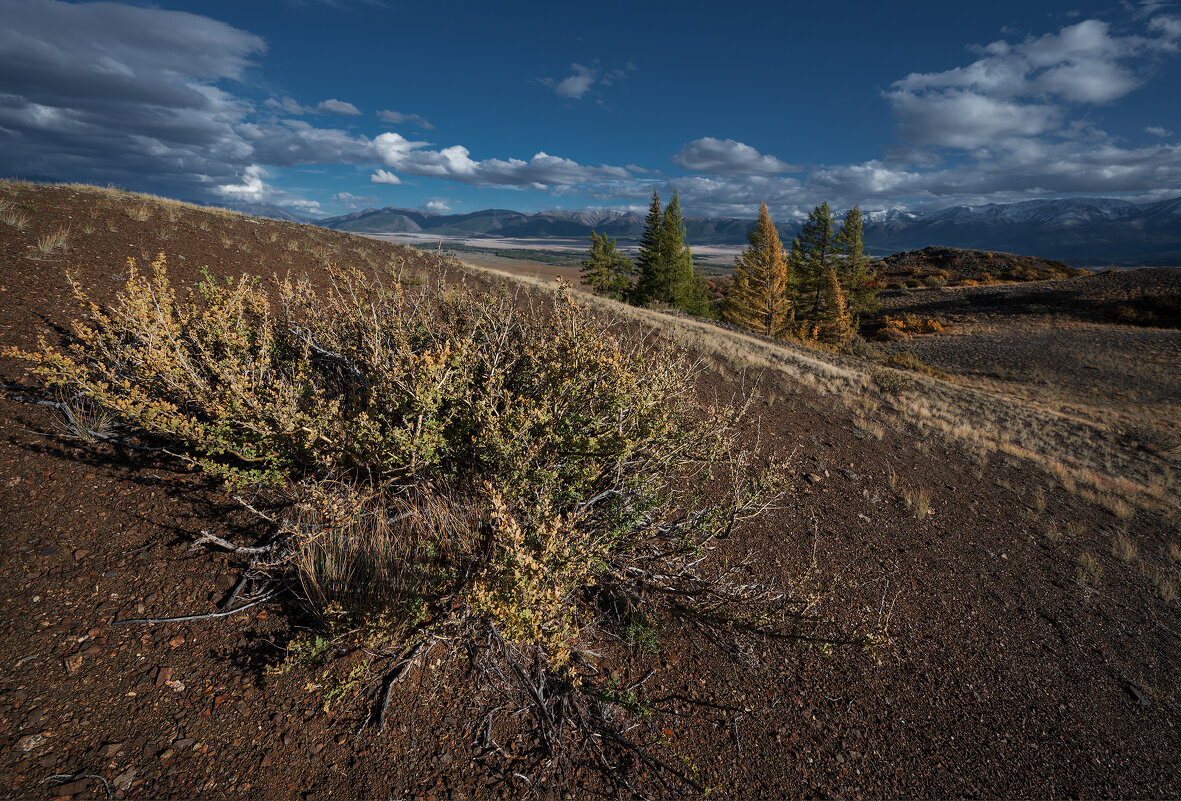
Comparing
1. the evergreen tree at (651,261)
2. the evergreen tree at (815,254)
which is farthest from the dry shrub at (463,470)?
the evergreen tree at (815,254)

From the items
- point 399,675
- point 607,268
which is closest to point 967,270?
point 607,268

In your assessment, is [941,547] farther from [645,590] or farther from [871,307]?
[871,307]

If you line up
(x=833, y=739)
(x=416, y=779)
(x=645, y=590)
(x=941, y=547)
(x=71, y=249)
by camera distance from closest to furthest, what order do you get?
(x=416, y=779)
(x=833, y=739)
(x=645, y=590)
(x=941, y=547)
(x=71, y=249)

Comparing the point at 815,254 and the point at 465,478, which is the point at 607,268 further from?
the point at 465,478

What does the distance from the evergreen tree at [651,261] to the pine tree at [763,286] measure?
5.56 meters

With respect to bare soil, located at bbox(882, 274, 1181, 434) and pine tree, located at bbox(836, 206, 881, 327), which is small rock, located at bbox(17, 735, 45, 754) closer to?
bare soil, located at bbox(882, 274, 1181, 434)

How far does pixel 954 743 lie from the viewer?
2922 mm

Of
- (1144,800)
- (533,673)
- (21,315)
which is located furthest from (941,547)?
(21,315)

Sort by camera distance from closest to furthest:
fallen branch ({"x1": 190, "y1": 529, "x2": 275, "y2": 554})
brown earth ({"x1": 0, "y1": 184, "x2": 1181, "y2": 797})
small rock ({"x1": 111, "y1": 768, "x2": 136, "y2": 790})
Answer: small rock ({"x1": 111, "y1": 768, "x2": 136, "y2": 790})
brown earth ({"x1": 0, "y1": 184, "x2": 1181, "y2": 797})
fallen branch ({"x1": 190, "y1": 529, "x2": 275, "y2": 554})

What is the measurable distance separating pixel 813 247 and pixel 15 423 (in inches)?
1559

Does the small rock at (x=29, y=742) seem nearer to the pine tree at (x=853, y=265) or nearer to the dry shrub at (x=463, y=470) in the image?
the dry shrub at (x=463, y=470)

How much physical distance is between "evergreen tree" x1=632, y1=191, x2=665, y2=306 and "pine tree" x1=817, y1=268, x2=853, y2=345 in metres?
11.9

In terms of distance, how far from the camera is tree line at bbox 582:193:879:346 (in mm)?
30859

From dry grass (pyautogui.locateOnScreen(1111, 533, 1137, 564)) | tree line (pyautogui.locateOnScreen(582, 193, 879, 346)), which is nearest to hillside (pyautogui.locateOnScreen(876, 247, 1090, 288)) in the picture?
tree line (pyautogui.locateOnScreen(582, 193, 879, 346))
